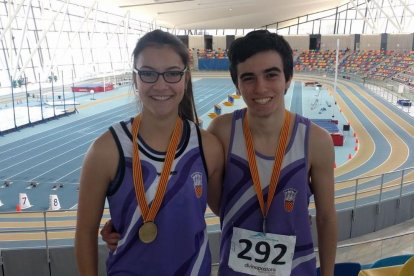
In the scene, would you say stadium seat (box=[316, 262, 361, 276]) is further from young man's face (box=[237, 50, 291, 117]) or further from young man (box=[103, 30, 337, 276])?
young man's face (box=[237, 50, 291, 117])

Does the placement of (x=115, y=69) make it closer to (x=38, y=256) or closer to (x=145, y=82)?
(x=38, y=256)

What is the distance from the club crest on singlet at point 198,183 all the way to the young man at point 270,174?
228 millimetres

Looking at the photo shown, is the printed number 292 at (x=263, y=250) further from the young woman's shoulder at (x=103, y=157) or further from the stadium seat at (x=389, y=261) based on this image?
the stadium seat at (x=389, y=261)

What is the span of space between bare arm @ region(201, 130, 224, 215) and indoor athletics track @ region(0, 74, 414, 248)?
5.41 feet

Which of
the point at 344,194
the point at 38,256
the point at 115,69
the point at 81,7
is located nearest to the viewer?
the point at 38,256

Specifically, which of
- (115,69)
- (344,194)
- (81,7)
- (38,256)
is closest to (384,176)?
(344,194)

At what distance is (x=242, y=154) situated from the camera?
192 centimetres

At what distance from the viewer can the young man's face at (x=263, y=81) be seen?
1.83 meters

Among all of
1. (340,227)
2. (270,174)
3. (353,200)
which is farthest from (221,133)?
(353,200)

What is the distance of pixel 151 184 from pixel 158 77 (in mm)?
429

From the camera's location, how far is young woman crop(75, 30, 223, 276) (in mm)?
1648

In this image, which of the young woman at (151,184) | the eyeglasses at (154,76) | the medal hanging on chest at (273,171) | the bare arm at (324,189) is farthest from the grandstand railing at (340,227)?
the eyeglasses at (154,76)

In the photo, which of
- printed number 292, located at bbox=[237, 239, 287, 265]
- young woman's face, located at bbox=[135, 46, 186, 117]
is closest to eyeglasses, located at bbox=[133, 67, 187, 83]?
young woman's face, located at bbox=[135, 46, 186, 117]

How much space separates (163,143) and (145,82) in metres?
0.26
